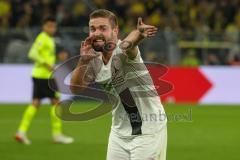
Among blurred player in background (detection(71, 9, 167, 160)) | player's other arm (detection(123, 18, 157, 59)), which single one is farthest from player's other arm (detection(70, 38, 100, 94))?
player's other arm (detection(123, 18, 157, 59))

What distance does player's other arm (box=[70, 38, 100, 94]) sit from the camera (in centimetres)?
578

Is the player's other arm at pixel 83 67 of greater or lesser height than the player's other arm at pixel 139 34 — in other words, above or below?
below

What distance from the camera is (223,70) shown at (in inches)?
809

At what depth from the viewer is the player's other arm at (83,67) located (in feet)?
19.0

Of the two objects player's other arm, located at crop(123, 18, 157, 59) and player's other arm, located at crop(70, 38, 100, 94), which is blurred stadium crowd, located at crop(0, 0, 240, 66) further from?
player's other arm, located at crop(123, 18, 157, 59)

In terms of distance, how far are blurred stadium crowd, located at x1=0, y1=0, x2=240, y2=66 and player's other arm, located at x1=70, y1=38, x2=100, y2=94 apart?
14.6 m

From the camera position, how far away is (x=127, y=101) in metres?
6.25

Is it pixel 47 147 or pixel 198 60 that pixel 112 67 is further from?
pixel 198 60

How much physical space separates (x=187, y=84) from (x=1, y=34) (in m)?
A: 5.99

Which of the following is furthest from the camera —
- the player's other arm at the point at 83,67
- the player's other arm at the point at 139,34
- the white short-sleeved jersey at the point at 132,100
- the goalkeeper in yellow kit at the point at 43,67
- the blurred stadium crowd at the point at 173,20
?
the blurred stadium crowd at the point at 173,20

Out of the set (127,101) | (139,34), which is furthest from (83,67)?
(139,34)

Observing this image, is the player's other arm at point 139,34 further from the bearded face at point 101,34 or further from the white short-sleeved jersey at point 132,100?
the white short-sleeved jersey at point 132,100

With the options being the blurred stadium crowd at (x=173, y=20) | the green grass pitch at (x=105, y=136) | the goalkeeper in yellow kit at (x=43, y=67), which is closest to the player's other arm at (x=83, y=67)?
the green grass pitch at (x=105, y=136)

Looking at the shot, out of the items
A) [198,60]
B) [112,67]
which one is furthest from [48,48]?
[198,60]
